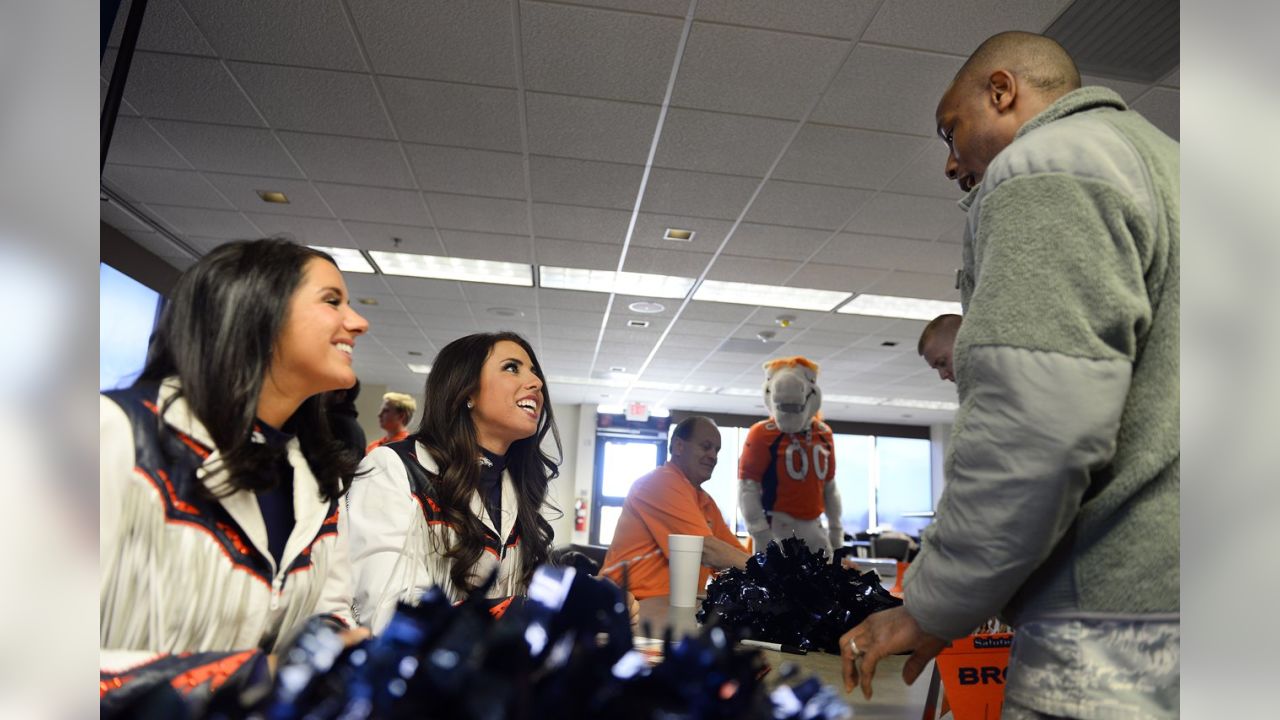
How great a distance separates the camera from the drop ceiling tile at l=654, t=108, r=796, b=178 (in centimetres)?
425

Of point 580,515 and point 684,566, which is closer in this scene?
point 684,566

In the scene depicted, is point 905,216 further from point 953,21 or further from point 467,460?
point 467,460

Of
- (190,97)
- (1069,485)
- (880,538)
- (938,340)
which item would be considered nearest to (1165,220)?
(1069,485)

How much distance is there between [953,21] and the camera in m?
3.37

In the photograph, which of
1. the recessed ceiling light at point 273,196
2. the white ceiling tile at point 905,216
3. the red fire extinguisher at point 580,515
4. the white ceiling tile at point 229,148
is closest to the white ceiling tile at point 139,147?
the white ceiling tile at point 229,148

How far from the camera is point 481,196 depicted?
5.40 meters

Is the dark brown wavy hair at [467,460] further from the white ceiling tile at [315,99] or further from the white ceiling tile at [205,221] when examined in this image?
the white ceiling tile at [205,221]

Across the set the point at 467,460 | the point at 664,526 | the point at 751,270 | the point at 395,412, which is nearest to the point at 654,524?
the point at 664,526

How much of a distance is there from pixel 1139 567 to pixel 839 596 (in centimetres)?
65

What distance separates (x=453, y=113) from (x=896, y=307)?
4.76 m

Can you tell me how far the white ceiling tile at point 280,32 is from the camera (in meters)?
3.48

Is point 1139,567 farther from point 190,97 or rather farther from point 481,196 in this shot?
point 481,196

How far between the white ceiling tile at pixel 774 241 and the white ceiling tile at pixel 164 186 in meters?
3.41

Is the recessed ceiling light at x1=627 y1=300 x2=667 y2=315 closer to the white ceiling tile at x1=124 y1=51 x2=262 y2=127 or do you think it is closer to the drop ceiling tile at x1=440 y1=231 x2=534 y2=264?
the drop ceiling tile at x1=440 y1=231 x2=534 y2=264
